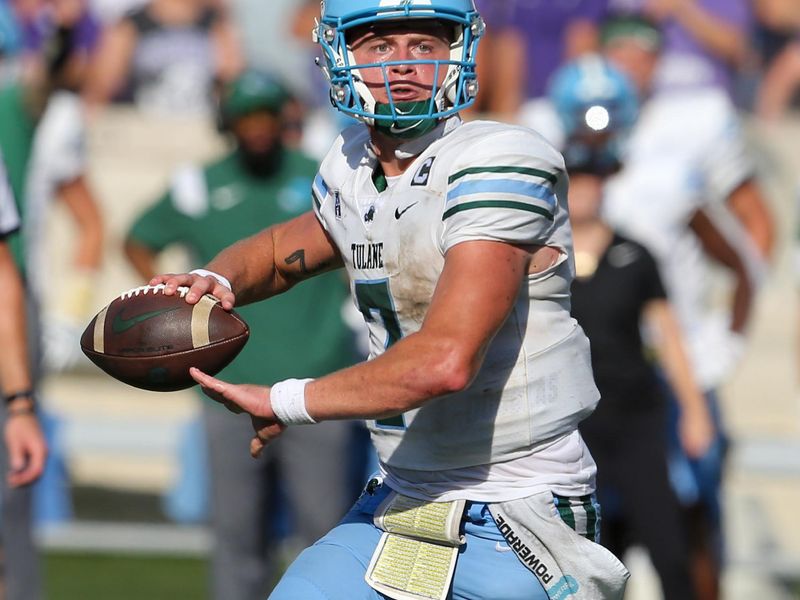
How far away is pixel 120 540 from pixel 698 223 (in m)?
3.04

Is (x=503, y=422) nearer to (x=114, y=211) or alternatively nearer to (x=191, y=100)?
(x=114, y=211)

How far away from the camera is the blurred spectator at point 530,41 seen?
30.4 ft

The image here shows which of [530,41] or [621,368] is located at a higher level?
[530,41]

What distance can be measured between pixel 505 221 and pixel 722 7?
23.2ft

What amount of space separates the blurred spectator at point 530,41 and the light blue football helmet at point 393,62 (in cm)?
556

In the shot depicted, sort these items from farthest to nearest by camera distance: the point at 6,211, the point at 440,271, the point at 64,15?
1. the point at 64,15
2. the point at 6,211
3. the point at 440,271

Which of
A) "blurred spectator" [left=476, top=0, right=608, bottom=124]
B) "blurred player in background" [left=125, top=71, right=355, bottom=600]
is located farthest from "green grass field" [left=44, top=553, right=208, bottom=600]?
"blurred spectator" [left=476, top=0, right=608, bottom=124]

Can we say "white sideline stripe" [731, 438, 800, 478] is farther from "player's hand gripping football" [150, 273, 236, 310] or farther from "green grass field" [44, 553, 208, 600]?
"player's hand gripping football" [150, 273, 236, 310]

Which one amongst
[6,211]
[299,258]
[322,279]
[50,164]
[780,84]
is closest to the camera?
[299,258]

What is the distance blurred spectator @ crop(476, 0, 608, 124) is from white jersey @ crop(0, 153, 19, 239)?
180 inches

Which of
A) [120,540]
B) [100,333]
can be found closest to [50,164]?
[120,540]

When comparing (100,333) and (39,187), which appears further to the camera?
(39,187)

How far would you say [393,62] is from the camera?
3439 mm

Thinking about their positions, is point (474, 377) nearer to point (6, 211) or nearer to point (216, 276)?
point (216, 276)
